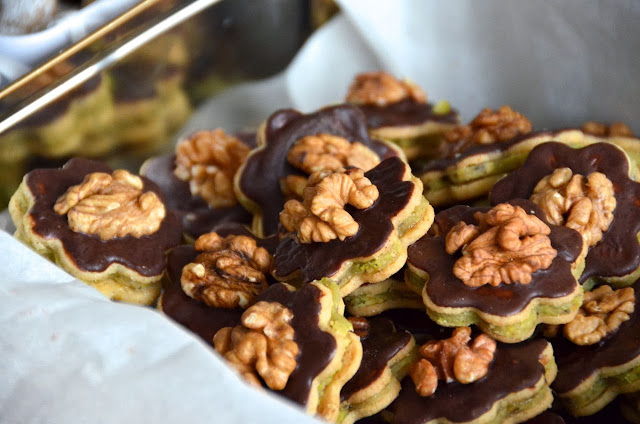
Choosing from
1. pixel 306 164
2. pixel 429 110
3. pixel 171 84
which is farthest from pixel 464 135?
pixel 171 84

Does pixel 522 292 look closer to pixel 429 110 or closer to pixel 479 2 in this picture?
pixel 429 110

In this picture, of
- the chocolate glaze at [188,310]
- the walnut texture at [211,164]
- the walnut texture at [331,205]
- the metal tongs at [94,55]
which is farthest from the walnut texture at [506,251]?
the metal tongs at [94,55]

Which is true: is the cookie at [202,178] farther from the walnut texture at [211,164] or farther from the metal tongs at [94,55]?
the metal tongs at [94,55]

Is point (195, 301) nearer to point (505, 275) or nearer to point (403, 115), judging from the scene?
point (505, 275)

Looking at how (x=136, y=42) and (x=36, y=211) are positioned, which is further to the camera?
(x=136, y=42)

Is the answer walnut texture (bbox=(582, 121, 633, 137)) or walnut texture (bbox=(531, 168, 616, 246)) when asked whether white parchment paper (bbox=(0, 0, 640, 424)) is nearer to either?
walnut texture (bbox=(582, 121, 633, 137))

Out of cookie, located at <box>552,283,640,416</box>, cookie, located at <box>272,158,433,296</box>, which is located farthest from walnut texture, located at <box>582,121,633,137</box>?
cookie, located at <box>272,158,433,296</box>
